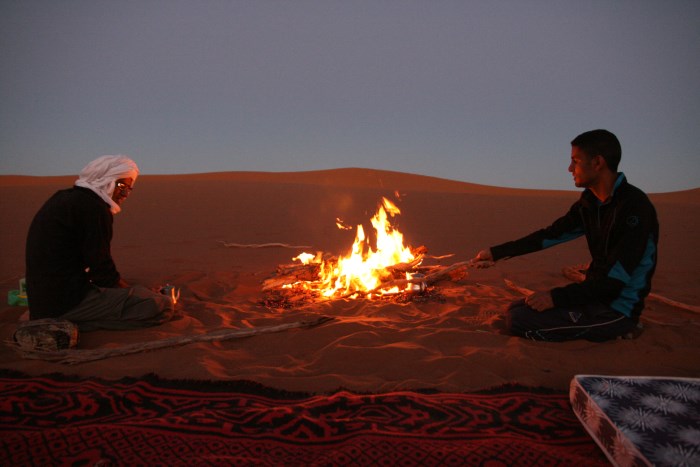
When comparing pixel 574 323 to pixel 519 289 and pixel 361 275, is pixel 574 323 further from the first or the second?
pixel 361 275

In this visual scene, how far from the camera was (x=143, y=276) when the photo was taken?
23.0ft

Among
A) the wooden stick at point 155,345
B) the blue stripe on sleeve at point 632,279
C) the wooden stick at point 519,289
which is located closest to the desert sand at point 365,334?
the wooden stick at point 155,345

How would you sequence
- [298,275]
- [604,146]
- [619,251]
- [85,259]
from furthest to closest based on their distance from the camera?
[298,275]
[85,259]
[604,146]
[619,251]

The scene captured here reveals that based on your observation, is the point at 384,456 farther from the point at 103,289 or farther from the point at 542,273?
the point at 542,273

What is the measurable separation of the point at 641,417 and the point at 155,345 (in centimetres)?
366

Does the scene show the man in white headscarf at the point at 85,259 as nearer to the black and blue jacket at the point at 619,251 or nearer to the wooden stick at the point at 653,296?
the black and blue jacket at the point at 619,251

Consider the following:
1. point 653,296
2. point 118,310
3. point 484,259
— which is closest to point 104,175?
point 118,310

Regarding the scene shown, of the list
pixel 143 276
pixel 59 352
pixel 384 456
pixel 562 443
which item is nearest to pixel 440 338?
pixel 562 443

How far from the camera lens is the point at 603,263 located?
3.87 meters

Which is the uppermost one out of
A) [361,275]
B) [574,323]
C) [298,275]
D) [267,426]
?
[574,323]

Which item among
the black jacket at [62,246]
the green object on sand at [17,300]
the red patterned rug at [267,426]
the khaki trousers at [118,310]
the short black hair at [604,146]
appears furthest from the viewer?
the green object on sand at [17,300]

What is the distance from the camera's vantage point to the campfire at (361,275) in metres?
5.73

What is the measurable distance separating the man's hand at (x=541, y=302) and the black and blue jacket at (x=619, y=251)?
0.05 metres

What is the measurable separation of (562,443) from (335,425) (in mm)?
1344
